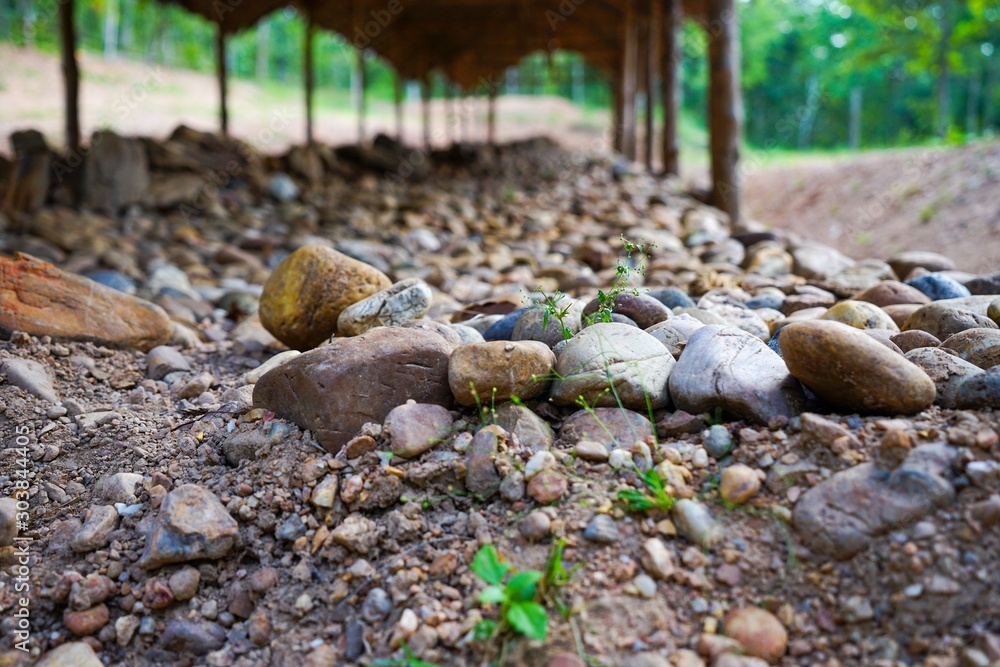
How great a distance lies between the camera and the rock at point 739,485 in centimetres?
196

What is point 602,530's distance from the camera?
6.31ft

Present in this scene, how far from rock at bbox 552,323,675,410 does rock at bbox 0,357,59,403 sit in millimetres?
1882

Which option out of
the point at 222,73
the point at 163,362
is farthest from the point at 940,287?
the point at 222,73

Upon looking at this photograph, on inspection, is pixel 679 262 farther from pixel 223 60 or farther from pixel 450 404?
pixel 223 60

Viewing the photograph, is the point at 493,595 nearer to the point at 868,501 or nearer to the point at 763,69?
the point at 868,501

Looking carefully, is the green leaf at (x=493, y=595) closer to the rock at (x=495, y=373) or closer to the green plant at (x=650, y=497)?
the green plant at (x=650, y=497)

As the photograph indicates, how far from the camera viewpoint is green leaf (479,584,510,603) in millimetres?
1713

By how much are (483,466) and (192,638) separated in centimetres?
86

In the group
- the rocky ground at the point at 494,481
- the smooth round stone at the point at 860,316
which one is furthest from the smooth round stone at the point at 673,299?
the smooth round stone at the point at 860,316

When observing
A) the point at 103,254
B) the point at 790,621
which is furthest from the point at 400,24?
the point at 790,621

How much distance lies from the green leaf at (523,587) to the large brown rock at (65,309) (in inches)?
94.1

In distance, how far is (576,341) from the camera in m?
2.54

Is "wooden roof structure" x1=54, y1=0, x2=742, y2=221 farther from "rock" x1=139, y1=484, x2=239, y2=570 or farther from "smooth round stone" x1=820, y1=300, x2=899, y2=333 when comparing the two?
"rock" x1=139, y1=484, x2=239, y2=570

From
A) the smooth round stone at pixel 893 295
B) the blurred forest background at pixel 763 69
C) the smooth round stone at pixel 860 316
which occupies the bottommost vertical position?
the smooth round stone at pixel 860 316
